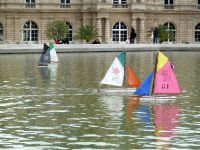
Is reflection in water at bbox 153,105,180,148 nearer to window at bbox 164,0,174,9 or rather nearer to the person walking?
the person walking

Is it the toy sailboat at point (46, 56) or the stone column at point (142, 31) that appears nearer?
the toy sailboat at point (46, 56)

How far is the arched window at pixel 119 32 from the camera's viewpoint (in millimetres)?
93875

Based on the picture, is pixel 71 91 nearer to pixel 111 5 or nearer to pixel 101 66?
pixel 101 66

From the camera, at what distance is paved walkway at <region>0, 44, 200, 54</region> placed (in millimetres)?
78875

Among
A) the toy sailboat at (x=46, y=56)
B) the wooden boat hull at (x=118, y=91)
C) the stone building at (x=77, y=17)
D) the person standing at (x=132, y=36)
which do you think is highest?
the stone building at (x=77, y=17)

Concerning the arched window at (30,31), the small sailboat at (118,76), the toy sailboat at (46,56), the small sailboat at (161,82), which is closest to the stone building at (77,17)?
the arched window at (30,31)

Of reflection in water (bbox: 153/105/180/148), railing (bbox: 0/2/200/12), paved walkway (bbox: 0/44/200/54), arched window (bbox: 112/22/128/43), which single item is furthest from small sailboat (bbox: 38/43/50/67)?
arched window (bbox: 112/22/128/43)

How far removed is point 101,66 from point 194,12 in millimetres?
42243

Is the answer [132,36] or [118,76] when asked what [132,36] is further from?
[118,76]

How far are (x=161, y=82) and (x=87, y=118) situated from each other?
5072 mm

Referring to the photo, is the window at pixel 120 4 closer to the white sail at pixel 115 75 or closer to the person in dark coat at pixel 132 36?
the person in dark coat at pixel 132 36

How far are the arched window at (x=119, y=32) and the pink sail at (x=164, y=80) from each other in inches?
2419

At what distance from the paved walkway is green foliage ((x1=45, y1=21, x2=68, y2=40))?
19.0 feet

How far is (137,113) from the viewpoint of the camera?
29.2m
